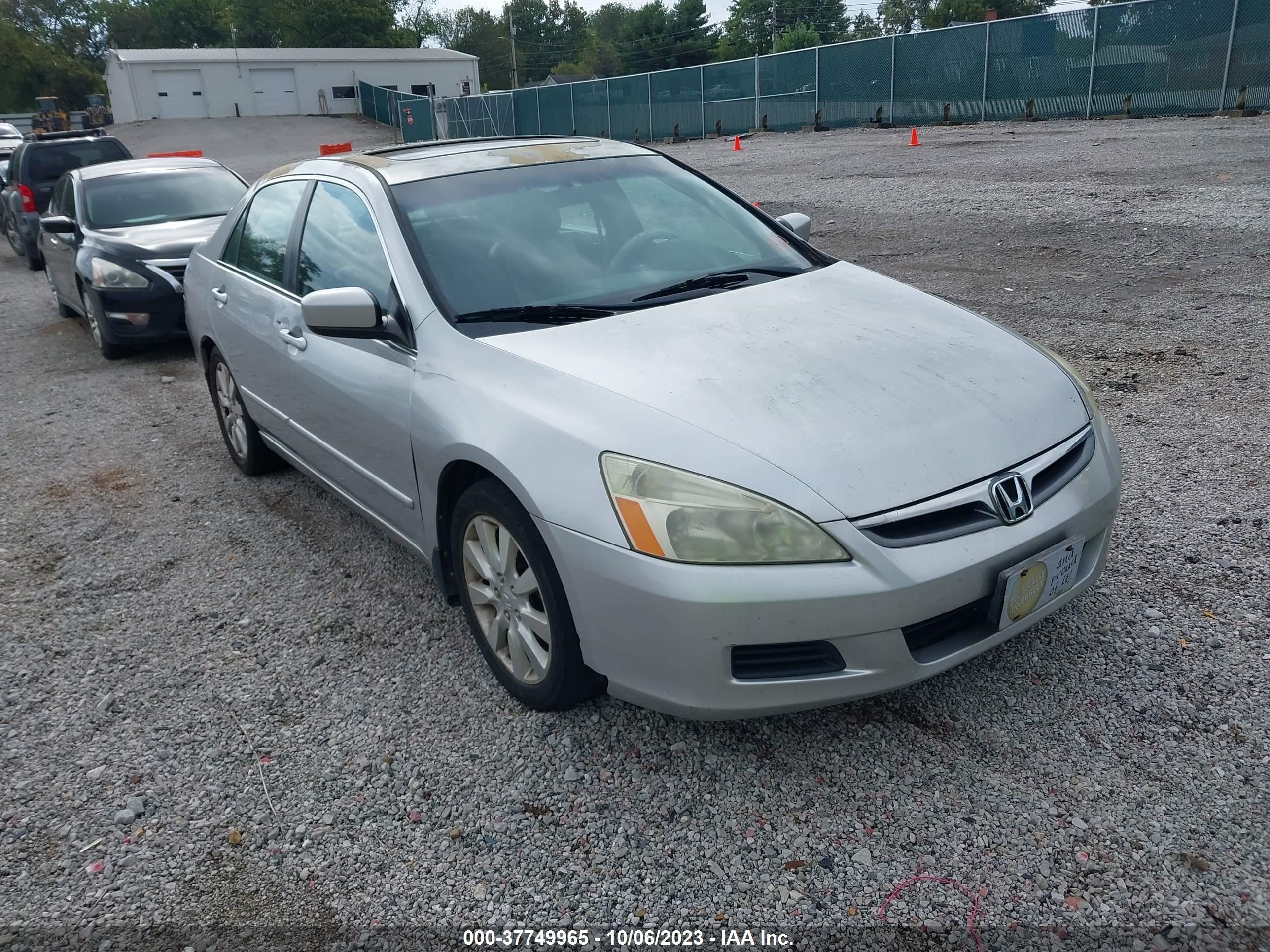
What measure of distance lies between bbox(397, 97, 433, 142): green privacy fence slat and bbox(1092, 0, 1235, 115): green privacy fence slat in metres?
25.3

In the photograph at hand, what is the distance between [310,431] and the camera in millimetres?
4129

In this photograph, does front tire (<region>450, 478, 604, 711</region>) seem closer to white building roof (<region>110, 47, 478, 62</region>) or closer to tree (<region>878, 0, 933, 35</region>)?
white building roof (<region>110, 47, 478, 62</region>)

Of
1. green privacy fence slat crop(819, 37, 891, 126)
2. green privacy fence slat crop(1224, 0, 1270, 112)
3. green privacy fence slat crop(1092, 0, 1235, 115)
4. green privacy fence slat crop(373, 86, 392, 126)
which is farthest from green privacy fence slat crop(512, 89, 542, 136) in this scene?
green privacy fence slat crop(1224, 0, 1270, 112)

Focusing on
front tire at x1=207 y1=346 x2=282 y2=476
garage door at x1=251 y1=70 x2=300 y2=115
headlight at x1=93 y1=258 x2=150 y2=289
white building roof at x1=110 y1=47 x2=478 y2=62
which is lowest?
front tire at x1=207 y1=346 x2=282 y2=476

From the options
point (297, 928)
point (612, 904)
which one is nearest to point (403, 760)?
point (297, 928)

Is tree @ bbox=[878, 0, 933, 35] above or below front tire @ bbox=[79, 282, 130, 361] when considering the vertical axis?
above

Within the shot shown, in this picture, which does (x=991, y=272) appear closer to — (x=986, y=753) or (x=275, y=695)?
(x=986, y=753)

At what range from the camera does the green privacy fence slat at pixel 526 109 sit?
1462 inches

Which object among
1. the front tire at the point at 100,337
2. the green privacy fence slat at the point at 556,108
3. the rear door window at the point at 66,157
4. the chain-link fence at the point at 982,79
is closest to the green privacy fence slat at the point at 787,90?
the chain-link fence at the point at 982,79

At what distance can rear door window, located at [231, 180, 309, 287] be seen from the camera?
436cm

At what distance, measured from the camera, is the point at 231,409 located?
529cm

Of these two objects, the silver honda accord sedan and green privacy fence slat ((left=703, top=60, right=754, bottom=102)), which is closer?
the silver honda accord sedan

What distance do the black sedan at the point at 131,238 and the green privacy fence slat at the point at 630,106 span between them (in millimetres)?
24718

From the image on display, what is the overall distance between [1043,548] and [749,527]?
84cm
